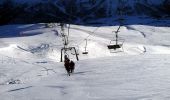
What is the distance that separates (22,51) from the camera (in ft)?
193

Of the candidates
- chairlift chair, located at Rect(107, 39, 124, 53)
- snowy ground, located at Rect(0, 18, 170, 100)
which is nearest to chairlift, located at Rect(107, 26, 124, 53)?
chairlift chair, located at Rect(107, 39, 124, 53)

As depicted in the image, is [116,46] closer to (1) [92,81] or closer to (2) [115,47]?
(2) [115,47]

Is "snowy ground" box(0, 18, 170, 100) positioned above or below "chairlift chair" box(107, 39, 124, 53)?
below

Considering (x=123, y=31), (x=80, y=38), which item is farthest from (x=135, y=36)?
A: (x=80, y=38)

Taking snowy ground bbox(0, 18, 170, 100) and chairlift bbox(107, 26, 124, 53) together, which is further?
chairlift bbox(107, 26, 124, 53)

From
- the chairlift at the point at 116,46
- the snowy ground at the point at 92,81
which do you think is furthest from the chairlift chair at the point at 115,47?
the snowy ground at the point at 92,81

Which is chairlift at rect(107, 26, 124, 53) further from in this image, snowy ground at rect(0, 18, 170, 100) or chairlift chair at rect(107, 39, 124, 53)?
snowy ground at rect(0, 18, 170, 100)

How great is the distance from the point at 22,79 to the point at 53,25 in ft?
198

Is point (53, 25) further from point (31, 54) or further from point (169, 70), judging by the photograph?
point (169, 70)

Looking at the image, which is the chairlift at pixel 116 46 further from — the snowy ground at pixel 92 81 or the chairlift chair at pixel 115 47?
the snowy ground at pixel 92 81

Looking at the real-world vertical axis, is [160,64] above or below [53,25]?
below

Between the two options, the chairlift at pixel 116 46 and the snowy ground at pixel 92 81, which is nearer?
the snowy ground at pixel 92 81

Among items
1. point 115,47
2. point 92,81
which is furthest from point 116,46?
point 92,81

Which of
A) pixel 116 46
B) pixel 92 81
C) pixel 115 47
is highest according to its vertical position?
pixel 116 46
